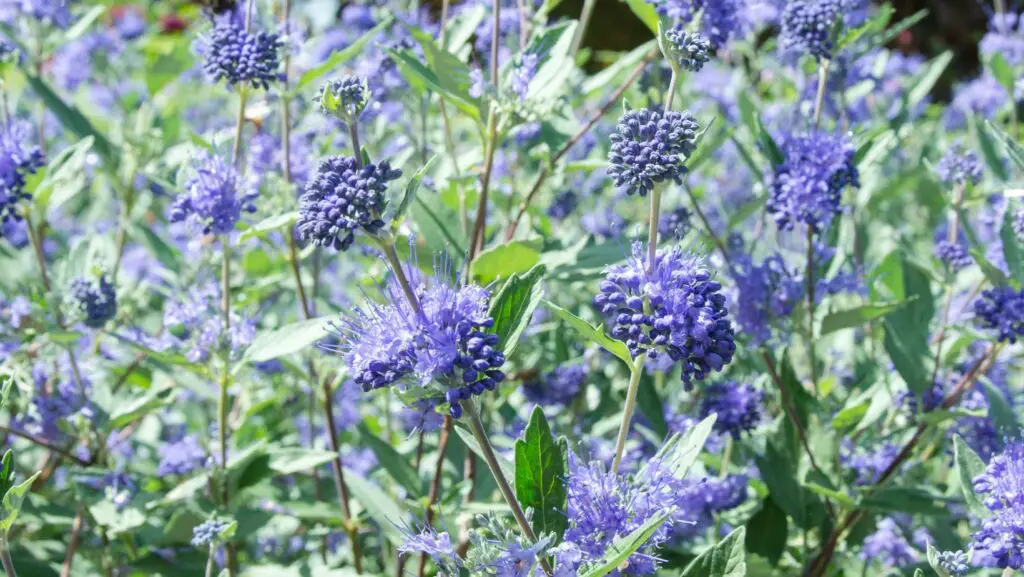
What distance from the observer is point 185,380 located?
112 inches

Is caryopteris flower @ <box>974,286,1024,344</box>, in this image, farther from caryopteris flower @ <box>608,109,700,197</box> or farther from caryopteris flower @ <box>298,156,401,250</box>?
caryopteris flower @ <box>298,156,401,250</box>

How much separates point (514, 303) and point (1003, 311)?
4.52 feet

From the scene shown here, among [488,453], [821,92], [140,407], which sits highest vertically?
[821,92]

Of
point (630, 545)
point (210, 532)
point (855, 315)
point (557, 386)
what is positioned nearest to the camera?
point (630, 545)

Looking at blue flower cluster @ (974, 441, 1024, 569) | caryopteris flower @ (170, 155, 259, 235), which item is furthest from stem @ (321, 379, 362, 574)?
blue flower cluster @ (974, 441, 1024, 569)

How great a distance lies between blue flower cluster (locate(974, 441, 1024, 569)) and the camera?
5.57 feet

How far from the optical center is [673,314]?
1583mm

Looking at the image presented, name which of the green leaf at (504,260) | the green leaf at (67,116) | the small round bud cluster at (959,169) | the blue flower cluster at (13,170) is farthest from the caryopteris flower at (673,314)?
the green leaf at (67,116)

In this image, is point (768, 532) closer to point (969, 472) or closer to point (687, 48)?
point (969, 472)

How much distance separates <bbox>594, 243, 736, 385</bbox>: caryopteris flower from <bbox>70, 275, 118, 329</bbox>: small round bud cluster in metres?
1.64

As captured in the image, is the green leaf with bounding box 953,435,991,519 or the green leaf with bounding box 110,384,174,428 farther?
the green leaf with bounding box 110,384,174,428

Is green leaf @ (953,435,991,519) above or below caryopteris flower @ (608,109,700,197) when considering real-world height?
below

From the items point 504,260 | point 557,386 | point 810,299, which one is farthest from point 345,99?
point 557,386

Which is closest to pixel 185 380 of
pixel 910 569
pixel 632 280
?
pixel 632 280
